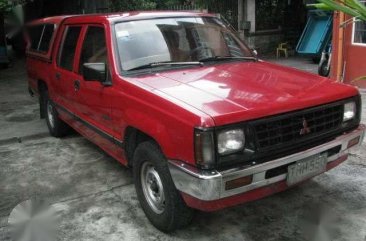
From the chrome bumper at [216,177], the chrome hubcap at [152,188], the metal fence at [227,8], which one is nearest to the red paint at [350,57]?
the chrome bumper at [216,177]

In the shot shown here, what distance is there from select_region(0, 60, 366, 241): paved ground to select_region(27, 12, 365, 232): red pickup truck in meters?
0.36

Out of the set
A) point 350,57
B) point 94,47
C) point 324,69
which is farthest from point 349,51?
point 94,47

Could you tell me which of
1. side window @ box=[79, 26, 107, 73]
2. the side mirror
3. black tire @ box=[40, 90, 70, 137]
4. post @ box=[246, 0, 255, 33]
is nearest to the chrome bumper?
the side mirror

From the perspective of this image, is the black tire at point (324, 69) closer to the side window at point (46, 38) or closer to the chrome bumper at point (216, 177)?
the side window at point (46, 38)

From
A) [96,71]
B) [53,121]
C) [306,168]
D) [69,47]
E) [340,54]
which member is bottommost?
[53,121]

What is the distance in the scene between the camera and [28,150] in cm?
596

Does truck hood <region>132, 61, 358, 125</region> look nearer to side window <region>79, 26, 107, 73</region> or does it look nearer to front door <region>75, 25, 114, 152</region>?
front door <region>75, 25, 114, 152</region>

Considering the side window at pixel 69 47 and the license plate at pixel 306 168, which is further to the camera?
the side window at pixel 69 47

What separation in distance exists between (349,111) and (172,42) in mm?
1798

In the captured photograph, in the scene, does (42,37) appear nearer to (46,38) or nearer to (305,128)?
(46,38)

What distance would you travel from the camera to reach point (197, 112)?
117 inches

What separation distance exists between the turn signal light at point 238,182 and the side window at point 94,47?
2.02 meters

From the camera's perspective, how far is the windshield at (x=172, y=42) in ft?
13.5

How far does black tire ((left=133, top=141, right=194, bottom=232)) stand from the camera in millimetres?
3322
